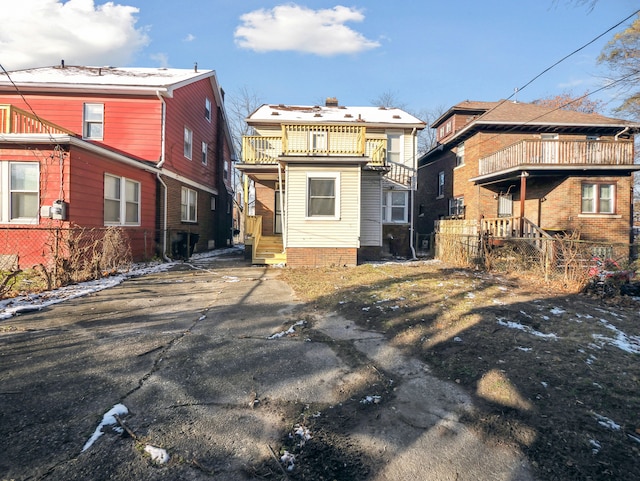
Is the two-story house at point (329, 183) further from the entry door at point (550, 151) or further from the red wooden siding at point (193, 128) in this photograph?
the entry door at point (550, 151)

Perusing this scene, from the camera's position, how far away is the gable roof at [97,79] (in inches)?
489

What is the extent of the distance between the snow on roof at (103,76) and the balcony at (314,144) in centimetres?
414

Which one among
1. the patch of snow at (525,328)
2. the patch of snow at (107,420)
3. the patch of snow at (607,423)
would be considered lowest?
the patch of snow at (107,420)

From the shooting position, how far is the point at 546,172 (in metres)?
14.1

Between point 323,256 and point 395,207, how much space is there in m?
6.39

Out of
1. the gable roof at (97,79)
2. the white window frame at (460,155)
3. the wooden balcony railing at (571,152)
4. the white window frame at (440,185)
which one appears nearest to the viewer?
the gable roof at (97,79)

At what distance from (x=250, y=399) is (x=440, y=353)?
227 centimetres

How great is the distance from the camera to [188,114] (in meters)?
15.0

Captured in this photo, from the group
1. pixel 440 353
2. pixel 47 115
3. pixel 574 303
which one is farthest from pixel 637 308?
pixel 47 115

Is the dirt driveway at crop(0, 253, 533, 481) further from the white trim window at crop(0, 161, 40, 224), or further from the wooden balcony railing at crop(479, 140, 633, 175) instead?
the wooden balcony railing at crop(479, 140, 633, 175)

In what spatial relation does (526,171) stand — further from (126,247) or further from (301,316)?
(126,247)

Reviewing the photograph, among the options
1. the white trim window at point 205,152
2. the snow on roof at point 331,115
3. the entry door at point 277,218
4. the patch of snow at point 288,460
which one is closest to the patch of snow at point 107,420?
the patch of snow at point 288,460

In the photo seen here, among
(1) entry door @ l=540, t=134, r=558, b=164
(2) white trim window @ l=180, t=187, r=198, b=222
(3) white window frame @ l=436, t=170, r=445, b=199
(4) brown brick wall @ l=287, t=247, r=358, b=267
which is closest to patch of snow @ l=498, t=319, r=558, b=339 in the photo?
(4) brown brick wall @ l=287, t=247, r=358, b=267

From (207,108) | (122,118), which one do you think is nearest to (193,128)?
(207,108)
